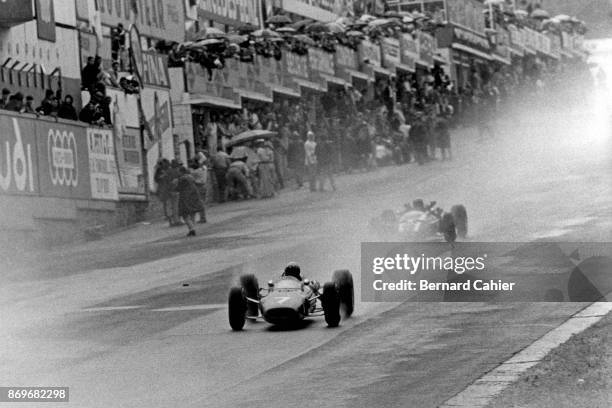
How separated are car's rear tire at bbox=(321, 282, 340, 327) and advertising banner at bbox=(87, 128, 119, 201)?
21742 millimetres

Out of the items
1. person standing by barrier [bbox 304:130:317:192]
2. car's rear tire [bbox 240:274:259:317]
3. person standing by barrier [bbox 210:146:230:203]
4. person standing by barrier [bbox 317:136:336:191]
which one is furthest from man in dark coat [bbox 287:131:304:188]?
car's rear tire [bbox 240:274:259:317]

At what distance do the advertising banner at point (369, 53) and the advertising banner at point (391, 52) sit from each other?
69 cm

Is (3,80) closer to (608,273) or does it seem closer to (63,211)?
(63,211)

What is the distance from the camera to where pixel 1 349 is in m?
19.9

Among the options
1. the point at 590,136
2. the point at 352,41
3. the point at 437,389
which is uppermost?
the point at 352,41

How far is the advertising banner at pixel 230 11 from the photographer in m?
52.9

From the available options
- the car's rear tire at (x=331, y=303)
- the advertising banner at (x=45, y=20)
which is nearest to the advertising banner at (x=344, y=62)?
the advertising banner at (x=45, y=20)

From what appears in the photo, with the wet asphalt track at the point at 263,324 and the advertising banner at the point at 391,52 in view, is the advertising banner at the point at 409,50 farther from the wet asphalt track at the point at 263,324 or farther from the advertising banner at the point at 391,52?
the wet asphalt track at the point at 263,324

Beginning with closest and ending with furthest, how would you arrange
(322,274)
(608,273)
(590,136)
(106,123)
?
(608,273)
(322,274)
(106,123)
(590,136)

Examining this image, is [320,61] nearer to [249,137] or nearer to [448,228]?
[249,137]

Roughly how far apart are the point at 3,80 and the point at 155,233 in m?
5.17

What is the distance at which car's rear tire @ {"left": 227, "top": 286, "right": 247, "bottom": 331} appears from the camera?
19.7 metres

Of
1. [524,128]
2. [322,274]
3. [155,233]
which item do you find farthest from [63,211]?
[524,128]

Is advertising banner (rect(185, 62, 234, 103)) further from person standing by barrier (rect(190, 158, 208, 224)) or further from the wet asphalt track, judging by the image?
person standing by barrier (rect(190, 158, 208, 224))
